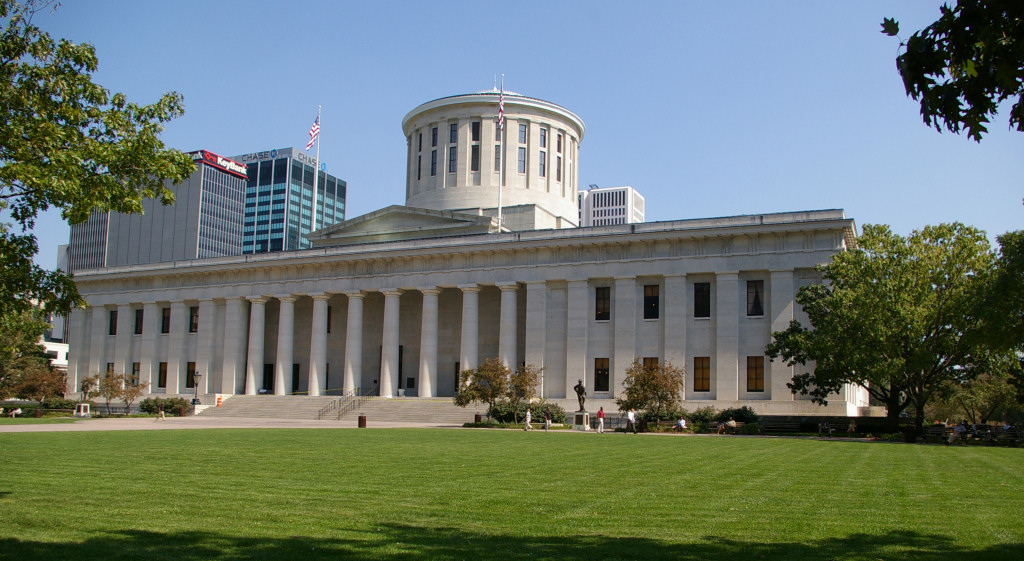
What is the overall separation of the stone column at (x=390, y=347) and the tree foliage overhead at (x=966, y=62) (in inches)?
2338

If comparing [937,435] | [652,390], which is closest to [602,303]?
[652,390]

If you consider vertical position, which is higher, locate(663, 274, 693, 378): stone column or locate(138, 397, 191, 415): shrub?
locate(663, 274, 693, 378): stone column

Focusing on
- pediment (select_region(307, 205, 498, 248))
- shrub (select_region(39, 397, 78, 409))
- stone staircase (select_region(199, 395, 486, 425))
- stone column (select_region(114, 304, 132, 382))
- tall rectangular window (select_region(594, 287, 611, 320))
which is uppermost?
pediment (select_region(307, 205, 498, 248))

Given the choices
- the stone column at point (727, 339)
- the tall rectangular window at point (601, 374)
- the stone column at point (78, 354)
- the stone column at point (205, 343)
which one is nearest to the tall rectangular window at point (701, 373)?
the stone column at point (727, 339)

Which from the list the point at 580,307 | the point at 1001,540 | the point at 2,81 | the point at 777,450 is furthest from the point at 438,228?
A: the point at 1001,540

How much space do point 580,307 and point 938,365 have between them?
2350 cm

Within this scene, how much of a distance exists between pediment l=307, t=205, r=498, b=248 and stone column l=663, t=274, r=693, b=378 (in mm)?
17620

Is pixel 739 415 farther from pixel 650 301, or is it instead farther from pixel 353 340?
pixel 353 340

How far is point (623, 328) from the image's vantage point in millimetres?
57188

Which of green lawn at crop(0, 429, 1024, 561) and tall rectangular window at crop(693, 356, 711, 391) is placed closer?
green lawn at crop(0, 429, 1024, 561)

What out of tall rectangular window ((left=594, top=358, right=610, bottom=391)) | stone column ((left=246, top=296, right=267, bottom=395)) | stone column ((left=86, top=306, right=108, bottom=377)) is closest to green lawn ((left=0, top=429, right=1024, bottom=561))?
tall rectangular window ((left=594, top=358, right=610, bottom=391))

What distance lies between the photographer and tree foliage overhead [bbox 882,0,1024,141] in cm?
673

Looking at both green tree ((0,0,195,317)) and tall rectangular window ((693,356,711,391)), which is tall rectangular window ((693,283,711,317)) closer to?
tall rectangular window ((693,356,711,391))

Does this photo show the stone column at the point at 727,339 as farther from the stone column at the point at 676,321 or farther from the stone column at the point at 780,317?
the stone column at the point at 676,321
